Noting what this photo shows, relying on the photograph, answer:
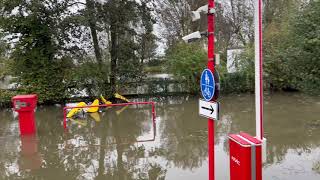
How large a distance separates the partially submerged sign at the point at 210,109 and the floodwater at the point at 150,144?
2.23 meters

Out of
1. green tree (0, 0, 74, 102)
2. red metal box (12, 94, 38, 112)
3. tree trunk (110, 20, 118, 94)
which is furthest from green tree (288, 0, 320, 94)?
green tree (0, 0, 74, 102)

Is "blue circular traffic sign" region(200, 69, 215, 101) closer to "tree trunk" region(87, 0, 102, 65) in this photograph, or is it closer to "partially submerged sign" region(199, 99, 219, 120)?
"partially submerged sign" region(199, 99, 219, 120)

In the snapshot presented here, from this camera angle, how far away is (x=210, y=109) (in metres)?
5.07

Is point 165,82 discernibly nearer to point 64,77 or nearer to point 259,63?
point 64,77

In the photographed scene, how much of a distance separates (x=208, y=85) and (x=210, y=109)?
33 centimetres

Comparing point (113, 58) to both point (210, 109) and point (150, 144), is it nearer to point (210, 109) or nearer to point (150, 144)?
point (150, 144)

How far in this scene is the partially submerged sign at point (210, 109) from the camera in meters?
4.91

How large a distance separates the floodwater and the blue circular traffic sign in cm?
241

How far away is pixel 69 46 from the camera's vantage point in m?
16.7

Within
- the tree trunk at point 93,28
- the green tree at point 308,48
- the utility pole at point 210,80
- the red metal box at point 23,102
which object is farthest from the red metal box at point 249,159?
the tree trunk at point 93,28

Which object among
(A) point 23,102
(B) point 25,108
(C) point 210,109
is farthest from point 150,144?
Result: (C) point 210,109

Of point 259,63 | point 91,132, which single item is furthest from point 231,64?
point 259,63

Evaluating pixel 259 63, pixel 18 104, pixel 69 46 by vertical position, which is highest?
pixel 69 46

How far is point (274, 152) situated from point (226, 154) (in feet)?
3.61
